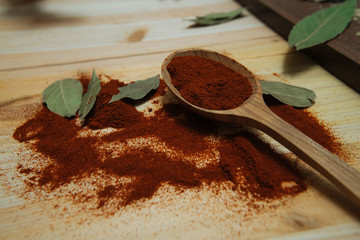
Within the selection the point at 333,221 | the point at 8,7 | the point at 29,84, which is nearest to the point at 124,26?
the point at 29,84

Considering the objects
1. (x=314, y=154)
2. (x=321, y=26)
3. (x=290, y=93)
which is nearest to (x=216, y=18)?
(x=321, y=26)

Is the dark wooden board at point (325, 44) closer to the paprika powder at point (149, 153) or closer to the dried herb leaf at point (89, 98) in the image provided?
the paprika powder at point (149, 153)

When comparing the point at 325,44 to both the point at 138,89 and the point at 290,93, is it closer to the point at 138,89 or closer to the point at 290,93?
the point at 290,93

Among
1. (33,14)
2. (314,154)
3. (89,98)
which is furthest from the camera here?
(33,14)

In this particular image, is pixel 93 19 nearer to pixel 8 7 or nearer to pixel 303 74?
pixel 8 7

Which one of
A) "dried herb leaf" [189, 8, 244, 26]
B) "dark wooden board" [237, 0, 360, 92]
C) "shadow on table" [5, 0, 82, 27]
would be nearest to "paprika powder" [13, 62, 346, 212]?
"dark wooden board" [237, 0, 360, 92]

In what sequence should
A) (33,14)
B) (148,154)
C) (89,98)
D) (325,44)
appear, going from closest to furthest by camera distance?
(148,154) < (89,98) < (325,44) < (33,14)

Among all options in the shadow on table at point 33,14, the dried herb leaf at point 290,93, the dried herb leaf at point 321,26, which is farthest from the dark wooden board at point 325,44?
the shadow on table at point 33,14
